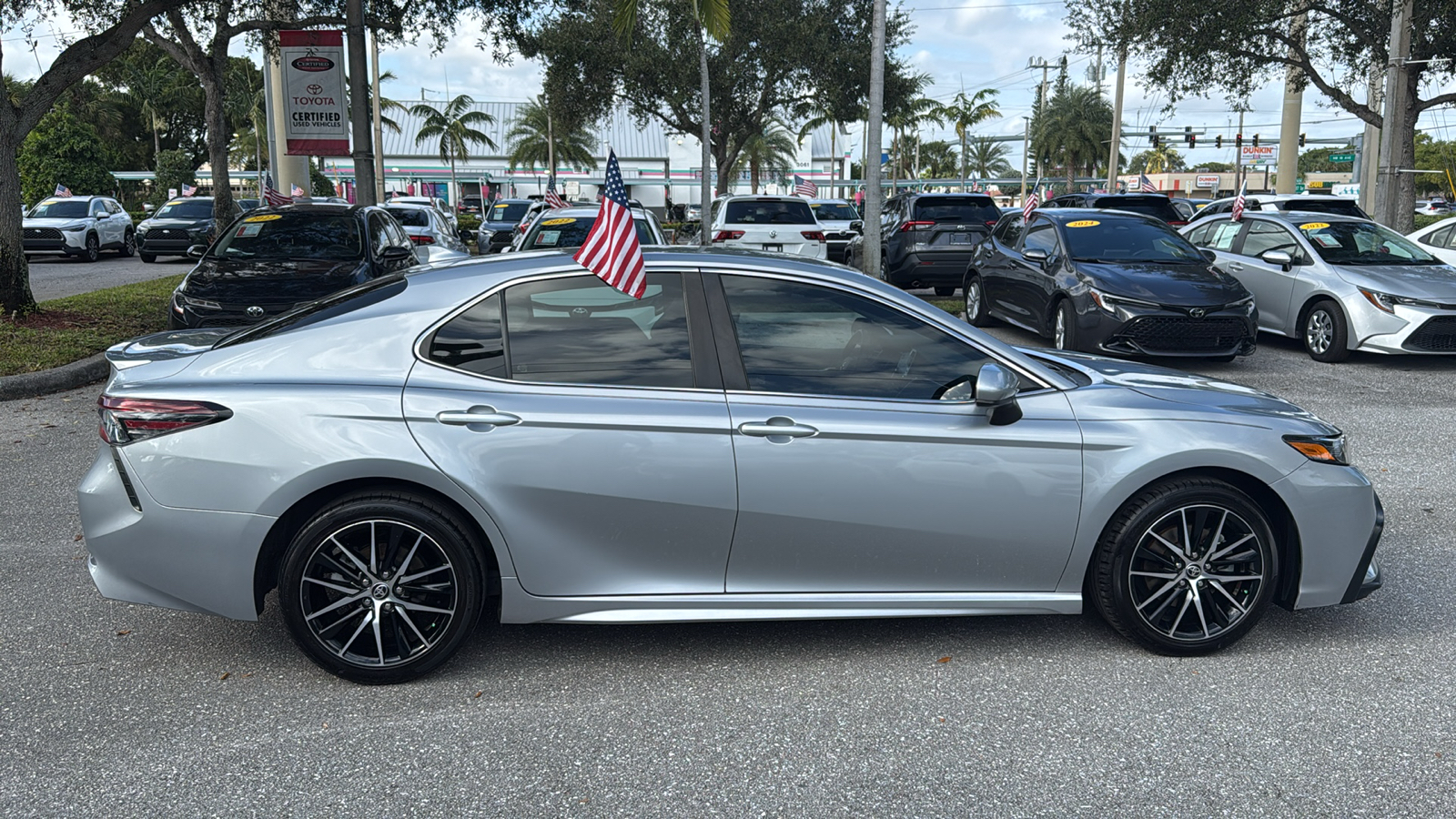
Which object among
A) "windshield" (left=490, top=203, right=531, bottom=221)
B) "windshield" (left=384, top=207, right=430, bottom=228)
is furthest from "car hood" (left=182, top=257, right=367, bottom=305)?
"windshield" (left=490, top=203, right=531, bottom=221)

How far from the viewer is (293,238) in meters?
11.7

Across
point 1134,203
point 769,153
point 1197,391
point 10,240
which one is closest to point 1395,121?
point 1134,203

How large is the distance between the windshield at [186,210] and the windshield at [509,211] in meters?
7.28

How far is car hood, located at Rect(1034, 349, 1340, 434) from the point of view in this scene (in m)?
4.25

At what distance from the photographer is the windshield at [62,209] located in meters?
26.3

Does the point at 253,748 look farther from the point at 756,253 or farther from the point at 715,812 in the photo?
the point at 756,253

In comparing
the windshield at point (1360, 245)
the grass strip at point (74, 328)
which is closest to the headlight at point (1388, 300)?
the windshield at point (1360, 245)

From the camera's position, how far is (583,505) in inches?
152

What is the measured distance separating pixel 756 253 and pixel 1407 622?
3076 millimetres

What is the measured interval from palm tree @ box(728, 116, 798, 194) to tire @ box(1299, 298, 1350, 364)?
5343 centimetres

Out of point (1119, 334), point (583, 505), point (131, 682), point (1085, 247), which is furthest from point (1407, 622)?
point (1085, 247)

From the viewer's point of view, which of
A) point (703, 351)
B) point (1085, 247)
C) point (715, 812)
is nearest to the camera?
point (715, 812)

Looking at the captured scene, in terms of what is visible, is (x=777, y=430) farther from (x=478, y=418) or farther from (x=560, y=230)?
(x=560, y=230)

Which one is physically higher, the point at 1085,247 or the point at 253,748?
the point at 1085,247
